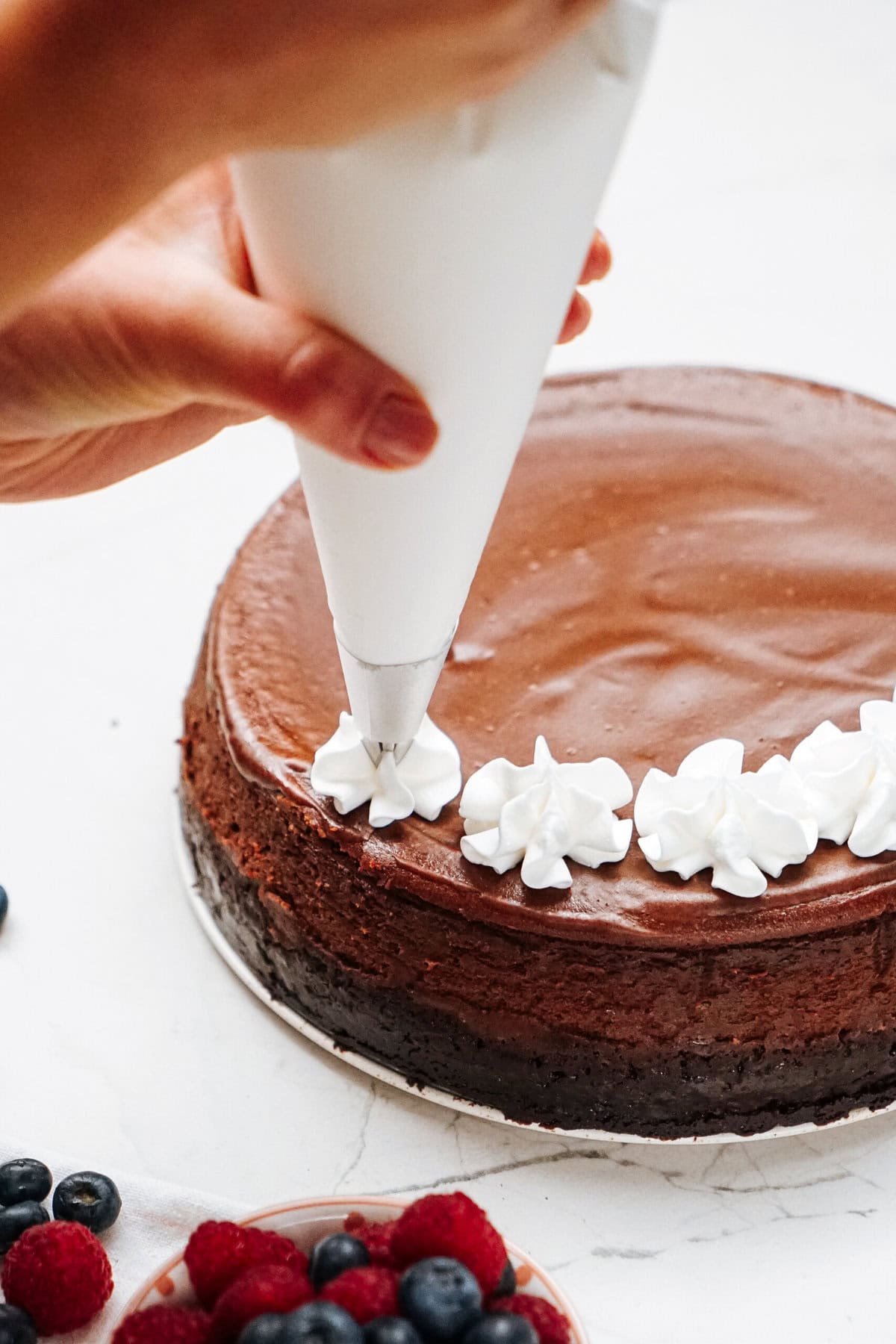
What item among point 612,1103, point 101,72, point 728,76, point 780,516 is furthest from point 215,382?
point 728,76

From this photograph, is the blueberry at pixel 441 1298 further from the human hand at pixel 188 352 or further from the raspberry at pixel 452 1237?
the human hand at pixel 188 352

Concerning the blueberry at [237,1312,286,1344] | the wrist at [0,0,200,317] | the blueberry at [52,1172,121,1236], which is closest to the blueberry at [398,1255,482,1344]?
the blueberry at [237,1312,286,1344]

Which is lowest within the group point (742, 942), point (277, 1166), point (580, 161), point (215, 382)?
point (277, 1166)

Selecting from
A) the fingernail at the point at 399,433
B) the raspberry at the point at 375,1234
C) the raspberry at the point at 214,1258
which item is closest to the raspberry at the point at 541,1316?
the raspberry at the point at 375,1234

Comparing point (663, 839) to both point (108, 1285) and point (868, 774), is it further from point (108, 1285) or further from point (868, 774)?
point (108, 1285)

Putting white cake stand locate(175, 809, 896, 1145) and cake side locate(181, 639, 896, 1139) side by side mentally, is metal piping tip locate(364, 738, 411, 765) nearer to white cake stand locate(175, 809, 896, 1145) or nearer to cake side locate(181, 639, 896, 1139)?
cake side locate(181, 639, 896, 1139)

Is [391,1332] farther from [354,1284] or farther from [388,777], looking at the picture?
[388,777]
